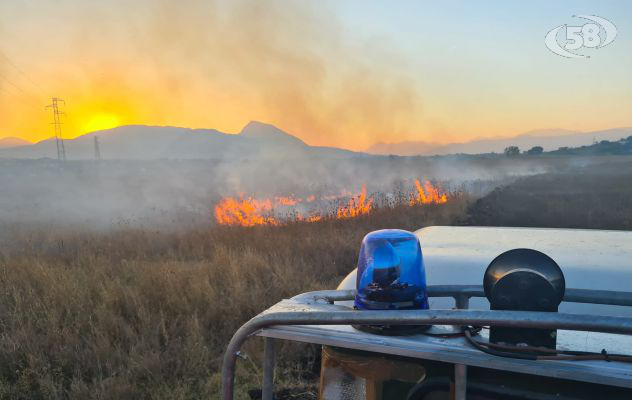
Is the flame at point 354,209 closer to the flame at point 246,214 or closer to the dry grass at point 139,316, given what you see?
the flame at point 246,214

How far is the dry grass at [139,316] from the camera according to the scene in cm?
386

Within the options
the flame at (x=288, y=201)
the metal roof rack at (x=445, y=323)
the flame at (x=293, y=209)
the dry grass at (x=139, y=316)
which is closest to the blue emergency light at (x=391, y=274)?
the metal roof rack at (x=445, y=323)

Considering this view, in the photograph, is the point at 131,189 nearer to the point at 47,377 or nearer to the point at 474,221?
the point at 474,221

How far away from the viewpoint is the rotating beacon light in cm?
136

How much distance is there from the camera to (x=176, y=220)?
1513cm

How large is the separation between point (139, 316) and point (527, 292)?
4548 mm

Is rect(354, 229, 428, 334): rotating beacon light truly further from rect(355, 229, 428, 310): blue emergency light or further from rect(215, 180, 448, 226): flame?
rect(215, 180, 448, 226): flame

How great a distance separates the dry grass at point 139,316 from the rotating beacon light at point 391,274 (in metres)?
2.73

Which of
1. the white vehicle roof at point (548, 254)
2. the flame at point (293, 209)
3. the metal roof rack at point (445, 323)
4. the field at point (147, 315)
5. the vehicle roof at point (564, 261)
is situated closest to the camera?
the metal roof rack at point (445, 323)

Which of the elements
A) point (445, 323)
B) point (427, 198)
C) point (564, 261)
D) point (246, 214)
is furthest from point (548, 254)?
point (427, 198)

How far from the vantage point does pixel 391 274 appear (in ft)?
4.50

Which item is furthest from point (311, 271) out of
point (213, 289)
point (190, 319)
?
point (190, 319)

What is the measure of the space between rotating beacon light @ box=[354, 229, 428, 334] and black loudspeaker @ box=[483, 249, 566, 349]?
233 mm

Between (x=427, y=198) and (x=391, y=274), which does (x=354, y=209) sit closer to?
(x=427, y=198)
